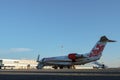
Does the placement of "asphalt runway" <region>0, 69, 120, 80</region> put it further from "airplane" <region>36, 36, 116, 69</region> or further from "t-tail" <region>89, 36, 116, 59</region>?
"t-tail" <region>89, 36, 116, 59</region>

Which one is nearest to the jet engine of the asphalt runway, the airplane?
the airplane

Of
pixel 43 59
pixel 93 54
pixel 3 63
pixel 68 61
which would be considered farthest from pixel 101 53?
pixel 3 63

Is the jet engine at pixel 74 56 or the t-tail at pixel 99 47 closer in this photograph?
the jet engine at pixel 74 56

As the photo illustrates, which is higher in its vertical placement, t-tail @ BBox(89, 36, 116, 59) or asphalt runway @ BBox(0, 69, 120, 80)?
t-tail @ BBox(89, 36, 116, 59)

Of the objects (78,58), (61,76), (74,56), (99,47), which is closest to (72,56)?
(74,56)

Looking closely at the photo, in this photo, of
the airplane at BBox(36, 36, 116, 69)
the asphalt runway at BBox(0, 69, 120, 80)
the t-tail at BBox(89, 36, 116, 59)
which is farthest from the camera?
the t-tail at BBox(89, 36, 116, 59)

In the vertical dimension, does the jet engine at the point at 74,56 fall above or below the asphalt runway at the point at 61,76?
above

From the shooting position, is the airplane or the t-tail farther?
the t-tail

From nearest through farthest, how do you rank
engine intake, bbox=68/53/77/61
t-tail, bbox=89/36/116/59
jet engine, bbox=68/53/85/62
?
1. jet engine, bbox=68/53/85/62
2. t-tail, bbox=89/36/116/59
3. engine intake, bbox=68/53/77/61

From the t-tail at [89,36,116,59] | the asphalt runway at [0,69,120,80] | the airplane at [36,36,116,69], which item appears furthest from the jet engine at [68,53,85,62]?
the asphalt runway at [0,69,120,80]

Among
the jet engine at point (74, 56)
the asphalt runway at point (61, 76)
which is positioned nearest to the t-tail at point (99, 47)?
the jet engine at point (74, 56)

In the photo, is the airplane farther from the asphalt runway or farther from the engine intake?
the asphalt runway

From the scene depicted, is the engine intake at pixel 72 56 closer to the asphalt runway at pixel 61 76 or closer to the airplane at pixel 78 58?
the airplane at pixel 78 58

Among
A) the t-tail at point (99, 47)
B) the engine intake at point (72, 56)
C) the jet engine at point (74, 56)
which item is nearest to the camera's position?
the jet engine at point (74, 56)
